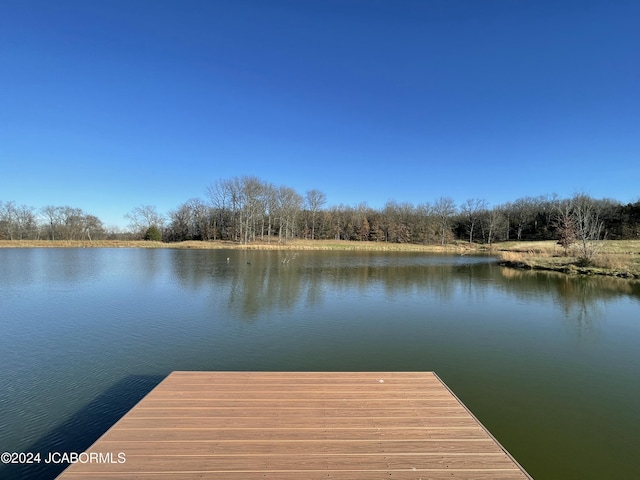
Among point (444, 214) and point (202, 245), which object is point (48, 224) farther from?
point (444, 214)

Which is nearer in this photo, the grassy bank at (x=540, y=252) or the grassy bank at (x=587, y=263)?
the grassy bank at (x=587, y=263)

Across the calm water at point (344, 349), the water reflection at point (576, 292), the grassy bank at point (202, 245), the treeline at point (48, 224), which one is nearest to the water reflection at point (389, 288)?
the water reflection at point (576, 292)

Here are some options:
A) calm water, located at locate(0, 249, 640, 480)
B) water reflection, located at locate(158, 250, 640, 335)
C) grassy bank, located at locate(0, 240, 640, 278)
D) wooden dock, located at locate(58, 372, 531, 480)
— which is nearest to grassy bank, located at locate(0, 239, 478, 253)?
grassy bank, located at locate(0, 240, 640, 278)

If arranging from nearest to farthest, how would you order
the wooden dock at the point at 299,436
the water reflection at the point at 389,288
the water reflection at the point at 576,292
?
the wooden dock at the point at 299,436 < the water reflection at the point at 576,292 < the water reflection at the point at 389,288

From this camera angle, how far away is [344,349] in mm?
8109

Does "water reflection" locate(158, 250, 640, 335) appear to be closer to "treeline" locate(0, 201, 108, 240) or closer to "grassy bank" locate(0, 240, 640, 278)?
"grassy bank" locate(0, 240, 640, 278)

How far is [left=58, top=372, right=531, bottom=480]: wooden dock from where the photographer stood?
10.5 feet

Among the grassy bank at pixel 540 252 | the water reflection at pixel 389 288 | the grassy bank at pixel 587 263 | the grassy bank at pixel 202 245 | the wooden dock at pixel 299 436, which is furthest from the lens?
the grassy bank at pixel 202 245

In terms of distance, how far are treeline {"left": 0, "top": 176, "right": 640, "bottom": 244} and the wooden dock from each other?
49610mm

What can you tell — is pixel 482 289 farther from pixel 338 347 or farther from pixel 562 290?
pixel 338 347

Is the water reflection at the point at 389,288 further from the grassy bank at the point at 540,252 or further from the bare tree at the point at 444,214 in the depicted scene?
the bare tree at the point at 444,214

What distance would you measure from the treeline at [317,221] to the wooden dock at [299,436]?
4961 cm

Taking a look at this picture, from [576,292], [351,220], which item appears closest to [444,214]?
[351,220]

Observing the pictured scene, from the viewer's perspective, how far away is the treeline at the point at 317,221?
55781 millimetres
